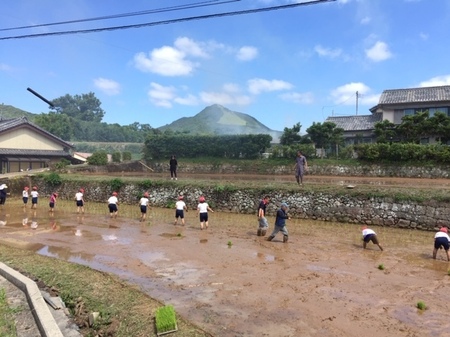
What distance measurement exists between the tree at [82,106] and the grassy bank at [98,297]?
100m

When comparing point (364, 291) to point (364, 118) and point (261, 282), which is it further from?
point (364, 118)

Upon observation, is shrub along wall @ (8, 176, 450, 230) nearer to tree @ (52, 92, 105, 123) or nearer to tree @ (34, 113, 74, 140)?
tree @ (34, 113, 74, 140)

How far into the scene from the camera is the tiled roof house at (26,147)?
38.1 m

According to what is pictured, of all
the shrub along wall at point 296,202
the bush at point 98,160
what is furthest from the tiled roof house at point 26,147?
the shrub along wall at point 296,202

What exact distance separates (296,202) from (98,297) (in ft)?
47.2

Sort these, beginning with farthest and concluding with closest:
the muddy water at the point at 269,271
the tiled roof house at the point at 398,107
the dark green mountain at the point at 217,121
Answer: the dark green mountain at the point at 217,121, the tiled roof house at the point at 398,107, the muddy water at the point at 269,271

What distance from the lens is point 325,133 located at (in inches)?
1404

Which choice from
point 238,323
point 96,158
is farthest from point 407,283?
point 96,158

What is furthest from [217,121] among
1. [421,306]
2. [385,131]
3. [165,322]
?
[165,322]

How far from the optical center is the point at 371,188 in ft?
65.9

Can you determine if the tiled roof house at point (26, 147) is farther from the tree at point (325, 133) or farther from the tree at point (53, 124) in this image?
the tree at point (325, 133)

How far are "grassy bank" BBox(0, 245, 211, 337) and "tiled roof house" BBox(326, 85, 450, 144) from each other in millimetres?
35550

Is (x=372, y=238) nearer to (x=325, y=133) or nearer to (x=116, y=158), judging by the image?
(x=325, y=133)

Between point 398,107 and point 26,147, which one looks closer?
point 398,107
